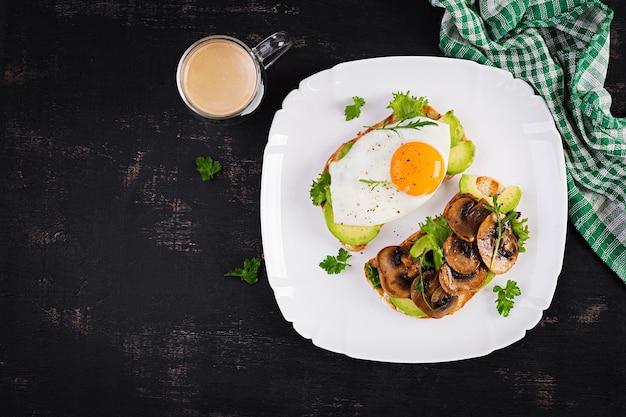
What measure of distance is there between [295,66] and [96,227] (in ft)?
4.58

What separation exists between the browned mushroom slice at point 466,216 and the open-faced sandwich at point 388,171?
0.14 meters

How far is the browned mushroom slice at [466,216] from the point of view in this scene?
2805mm

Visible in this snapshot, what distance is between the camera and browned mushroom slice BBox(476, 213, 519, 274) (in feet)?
9.04

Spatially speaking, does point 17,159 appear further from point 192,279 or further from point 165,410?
point 165,410

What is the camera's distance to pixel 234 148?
3158 mm

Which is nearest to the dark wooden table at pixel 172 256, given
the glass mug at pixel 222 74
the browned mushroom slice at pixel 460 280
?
the glass mug at pixel 222 74

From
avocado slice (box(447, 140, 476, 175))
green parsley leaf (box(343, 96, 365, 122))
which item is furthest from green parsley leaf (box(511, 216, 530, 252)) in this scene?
green parsley leaf (box(343, 96, 365, 122))

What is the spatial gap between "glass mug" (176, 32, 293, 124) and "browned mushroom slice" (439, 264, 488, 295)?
49.9 inches

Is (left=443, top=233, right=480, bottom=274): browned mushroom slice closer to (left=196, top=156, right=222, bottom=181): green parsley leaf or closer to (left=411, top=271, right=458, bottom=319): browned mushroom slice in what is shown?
(left=411, top=271, right=458, bottom=319): browned mushroom slice

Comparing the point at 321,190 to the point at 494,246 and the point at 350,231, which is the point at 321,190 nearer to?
the point at 350,231

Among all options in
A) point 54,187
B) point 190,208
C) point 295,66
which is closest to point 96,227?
point 54,187

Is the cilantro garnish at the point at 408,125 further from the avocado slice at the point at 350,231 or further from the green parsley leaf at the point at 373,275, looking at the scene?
the green parsley leaf at the point at 373,275

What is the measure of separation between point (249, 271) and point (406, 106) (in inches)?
46.8

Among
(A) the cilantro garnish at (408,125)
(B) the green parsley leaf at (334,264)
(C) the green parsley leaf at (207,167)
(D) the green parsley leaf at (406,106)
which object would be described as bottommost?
(B) the green parsley leaf at (334,264)
